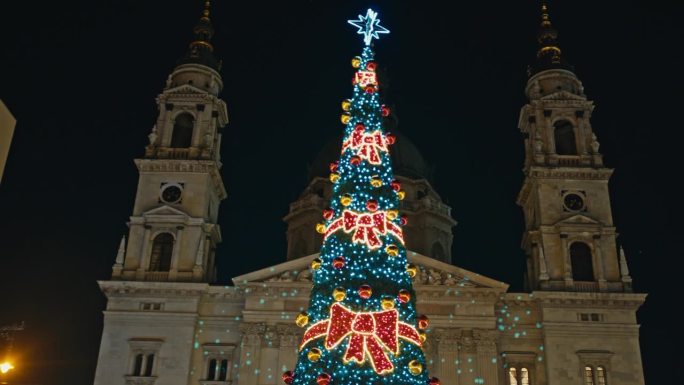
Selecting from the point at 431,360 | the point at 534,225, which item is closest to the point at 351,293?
the point at 431,360

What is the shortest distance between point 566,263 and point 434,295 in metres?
6.38

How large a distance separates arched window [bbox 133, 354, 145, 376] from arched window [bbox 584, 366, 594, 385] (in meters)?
19.1

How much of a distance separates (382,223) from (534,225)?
22273 millimetres

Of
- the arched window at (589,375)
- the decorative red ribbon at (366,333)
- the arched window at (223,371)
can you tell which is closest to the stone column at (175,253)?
the arched window at (223,371)

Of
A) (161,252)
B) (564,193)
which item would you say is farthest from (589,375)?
(161,252)

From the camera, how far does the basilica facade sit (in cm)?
3397

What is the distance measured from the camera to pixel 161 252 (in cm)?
3709

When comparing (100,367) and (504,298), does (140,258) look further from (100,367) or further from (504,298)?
(504,298)

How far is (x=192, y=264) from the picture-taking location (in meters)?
36.3

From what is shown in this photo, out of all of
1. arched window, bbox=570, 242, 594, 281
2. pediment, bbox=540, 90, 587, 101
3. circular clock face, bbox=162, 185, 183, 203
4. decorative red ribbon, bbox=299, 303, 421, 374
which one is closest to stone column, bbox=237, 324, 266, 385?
circular clock face, bbox=162, 185, 183, 203

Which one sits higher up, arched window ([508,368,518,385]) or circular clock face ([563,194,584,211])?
circular clock face ([563,194,584,211])

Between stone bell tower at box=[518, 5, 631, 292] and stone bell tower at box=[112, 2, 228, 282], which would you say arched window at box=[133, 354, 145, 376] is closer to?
stone bell tower at box=[112, 2, 228, 282]

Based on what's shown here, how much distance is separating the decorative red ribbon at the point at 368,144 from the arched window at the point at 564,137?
22.4 m

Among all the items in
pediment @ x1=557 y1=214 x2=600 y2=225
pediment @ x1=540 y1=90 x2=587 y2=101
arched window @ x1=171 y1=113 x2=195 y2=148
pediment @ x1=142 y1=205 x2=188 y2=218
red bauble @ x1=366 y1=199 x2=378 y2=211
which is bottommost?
red bauble @ x1=366 y1=199 x2=378 y2=211
